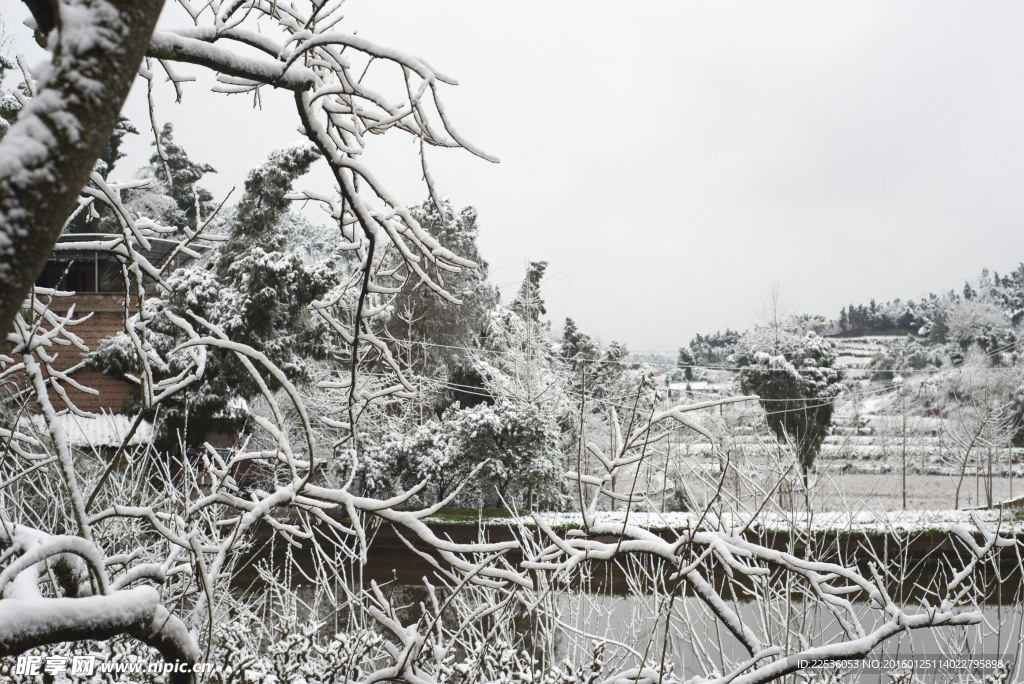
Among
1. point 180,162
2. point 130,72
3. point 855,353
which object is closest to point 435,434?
point 130,72

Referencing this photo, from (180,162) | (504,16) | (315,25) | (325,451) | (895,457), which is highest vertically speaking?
(180,162)

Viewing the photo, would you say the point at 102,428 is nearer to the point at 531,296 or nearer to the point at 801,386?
the point at 531,296

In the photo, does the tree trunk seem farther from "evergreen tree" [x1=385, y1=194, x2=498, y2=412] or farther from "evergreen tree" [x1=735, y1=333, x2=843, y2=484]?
"evergreen tree" [x1=735, y1=333, x2=843, y2=484]

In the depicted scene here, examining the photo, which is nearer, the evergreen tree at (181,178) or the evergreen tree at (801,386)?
the evergreen tree at (801,386)

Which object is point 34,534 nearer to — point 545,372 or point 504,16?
point 504,16

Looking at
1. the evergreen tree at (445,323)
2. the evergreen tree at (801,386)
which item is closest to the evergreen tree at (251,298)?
the evergreen tree at (445,323)

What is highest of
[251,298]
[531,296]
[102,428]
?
[531,296]

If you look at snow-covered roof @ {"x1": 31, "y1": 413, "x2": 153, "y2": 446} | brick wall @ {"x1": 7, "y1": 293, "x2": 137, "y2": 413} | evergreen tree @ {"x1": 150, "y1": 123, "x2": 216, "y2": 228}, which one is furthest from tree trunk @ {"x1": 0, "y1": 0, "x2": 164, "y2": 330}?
evergreen tree @ {"x1": 150, "y1": 123, "x2": 216, "y2": 228}

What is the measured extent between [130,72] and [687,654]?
6.98 m

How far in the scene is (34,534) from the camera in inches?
55.7

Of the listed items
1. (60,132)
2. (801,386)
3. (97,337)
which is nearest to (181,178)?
(97,337)

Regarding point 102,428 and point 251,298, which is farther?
point 251,298

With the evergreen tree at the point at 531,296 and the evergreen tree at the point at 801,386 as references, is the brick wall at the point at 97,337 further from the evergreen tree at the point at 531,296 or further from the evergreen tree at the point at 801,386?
the evergreen tree at the point at 801,386

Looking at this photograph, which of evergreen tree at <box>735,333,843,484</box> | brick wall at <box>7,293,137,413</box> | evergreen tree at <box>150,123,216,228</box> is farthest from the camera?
evergreen tree at <box>150,123,216,228</box>
